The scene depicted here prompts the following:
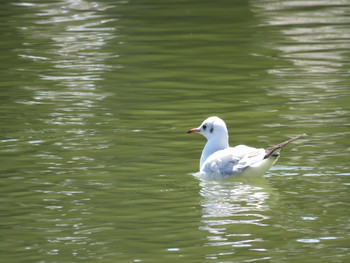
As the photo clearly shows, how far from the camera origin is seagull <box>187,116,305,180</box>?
10781mm

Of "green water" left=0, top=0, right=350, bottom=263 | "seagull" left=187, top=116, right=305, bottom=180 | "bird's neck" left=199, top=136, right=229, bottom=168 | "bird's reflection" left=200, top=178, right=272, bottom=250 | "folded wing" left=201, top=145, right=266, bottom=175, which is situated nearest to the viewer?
"bird's reflection" left=200, top=178, right=272, bottom=250

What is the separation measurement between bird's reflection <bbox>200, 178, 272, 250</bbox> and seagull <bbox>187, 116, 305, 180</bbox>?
0.44 feet

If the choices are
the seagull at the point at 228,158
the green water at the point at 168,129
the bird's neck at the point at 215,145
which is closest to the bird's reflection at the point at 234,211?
the green water at the point at 168,129

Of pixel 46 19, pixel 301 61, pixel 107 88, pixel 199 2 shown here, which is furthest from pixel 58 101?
pixel 199 2

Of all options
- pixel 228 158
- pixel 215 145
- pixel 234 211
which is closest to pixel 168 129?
pixel 215 145

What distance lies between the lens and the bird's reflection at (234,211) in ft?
29.9

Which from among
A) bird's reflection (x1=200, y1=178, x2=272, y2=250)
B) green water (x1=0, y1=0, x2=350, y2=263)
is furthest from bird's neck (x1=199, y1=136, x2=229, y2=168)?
bird's reflection (x1=200, y1=178, x2=272, y2=250)

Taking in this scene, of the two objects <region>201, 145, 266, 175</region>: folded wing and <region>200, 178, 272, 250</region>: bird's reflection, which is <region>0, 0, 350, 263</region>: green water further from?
<region>201, 145, 266, 175</region>: folded wing

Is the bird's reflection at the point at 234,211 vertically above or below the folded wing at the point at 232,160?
below

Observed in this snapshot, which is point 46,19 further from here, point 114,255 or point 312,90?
point 114,255

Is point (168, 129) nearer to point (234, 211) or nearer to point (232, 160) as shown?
point (232, 160)

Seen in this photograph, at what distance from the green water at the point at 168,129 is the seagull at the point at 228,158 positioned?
0.21 meters

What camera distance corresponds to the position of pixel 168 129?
45.4ft

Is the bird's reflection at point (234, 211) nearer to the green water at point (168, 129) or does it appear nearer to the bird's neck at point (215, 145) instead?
the green water at point (168, 129)
